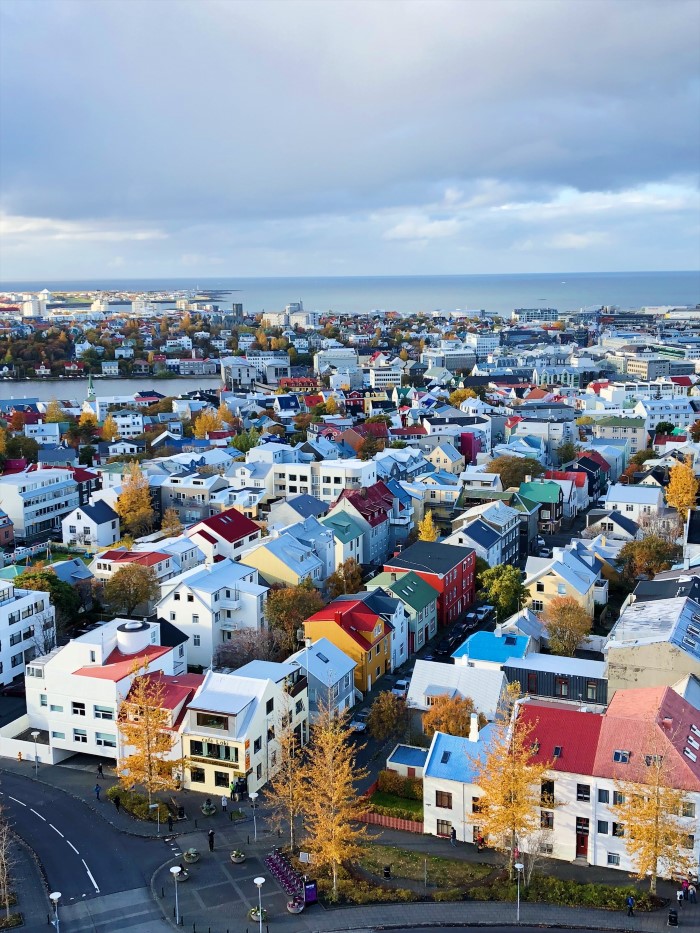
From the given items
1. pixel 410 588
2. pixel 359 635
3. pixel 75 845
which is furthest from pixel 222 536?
pixel 75 845

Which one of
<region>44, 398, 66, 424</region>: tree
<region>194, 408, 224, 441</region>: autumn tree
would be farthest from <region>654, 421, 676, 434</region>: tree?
<region>44, 398, 66, 424</region>: tree

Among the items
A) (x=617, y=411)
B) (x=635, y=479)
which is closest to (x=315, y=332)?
(x=617, y=411)

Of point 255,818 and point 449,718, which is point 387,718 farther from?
point 255,818

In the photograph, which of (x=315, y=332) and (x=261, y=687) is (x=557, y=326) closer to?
(x=315, y=332)

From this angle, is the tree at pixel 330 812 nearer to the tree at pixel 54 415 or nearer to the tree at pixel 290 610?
the tree at pixel 290 610

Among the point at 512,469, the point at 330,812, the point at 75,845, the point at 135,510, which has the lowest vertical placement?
the point at 75,845

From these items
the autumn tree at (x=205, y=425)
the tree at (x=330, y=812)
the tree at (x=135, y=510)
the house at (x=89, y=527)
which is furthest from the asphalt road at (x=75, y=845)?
the autumn tree at (x=205, y=425)
